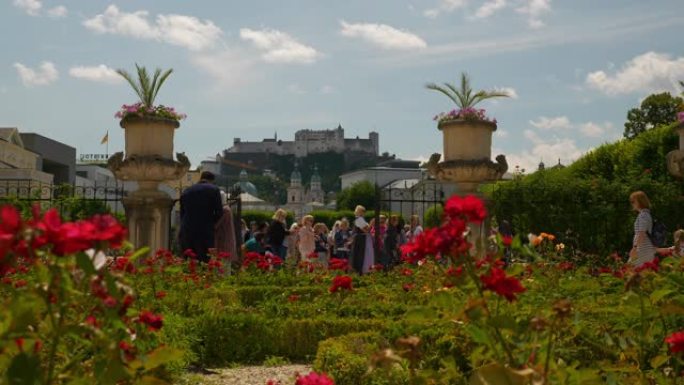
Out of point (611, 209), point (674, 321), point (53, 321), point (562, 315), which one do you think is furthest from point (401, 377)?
point (611, 209)

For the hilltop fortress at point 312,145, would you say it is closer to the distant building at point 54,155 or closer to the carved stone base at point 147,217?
the distant building at point 54,155

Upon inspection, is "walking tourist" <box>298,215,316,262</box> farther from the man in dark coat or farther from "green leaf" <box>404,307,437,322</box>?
"green leaf" <box>404,307,437,322</box>

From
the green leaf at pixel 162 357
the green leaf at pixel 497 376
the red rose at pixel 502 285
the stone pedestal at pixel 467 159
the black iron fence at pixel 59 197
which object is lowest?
the green leaf at pixel 497 376

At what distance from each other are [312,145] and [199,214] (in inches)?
6191

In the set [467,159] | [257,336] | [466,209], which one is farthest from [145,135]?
[466,209]

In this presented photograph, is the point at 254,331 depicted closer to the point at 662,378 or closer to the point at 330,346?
the point at 330,346

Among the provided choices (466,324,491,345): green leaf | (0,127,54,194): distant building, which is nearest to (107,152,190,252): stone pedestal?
(466,324,491,345): green leaf

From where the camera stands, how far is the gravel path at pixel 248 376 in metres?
5.65

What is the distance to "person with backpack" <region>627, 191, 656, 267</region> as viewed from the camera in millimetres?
8898

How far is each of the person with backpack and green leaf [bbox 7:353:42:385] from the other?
779 cm

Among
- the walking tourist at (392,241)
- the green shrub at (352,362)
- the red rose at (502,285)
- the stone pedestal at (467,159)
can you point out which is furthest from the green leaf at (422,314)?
the walking tourist at (392,241)

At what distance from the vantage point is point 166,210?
1214 cm

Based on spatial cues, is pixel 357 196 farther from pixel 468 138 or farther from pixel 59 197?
pixel 468 138

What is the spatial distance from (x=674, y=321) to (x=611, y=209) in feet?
32.3
